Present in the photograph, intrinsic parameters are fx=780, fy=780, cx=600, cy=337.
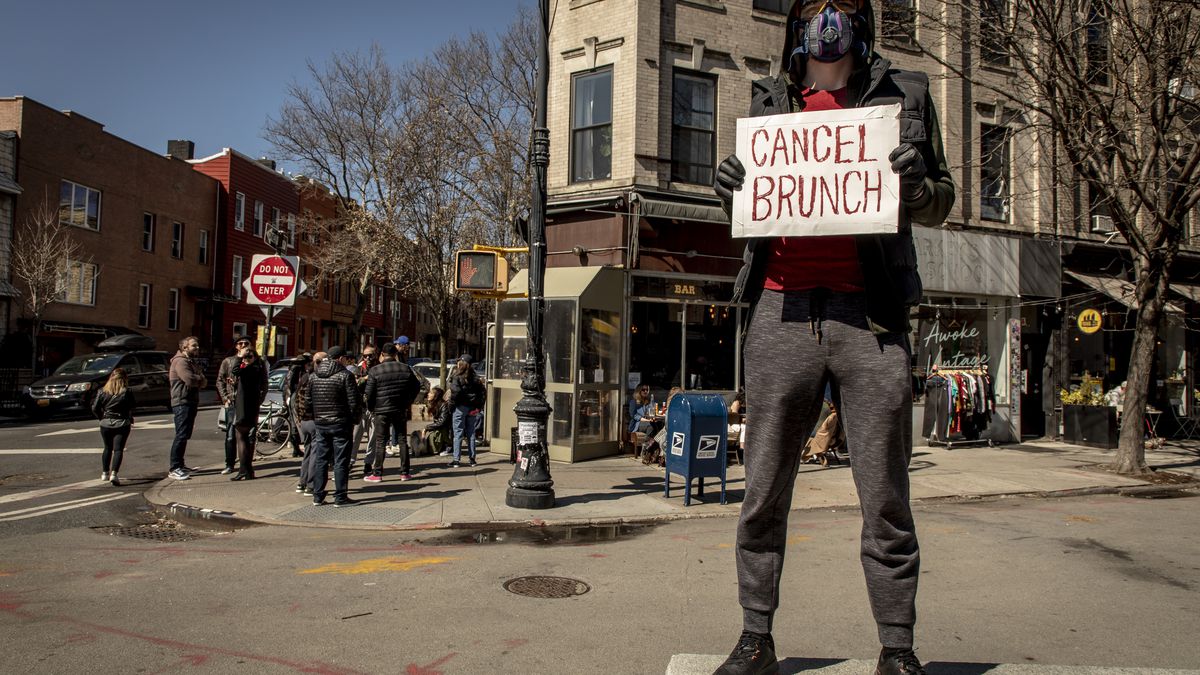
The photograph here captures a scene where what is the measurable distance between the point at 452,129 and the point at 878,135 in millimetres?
22054

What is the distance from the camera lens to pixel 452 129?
2323cm

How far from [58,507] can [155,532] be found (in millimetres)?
1989

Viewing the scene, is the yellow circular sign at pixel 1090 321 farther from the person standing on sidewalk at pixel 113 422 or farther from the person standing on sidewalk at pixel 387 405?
the person standing on sidewalk at pixel 113 422

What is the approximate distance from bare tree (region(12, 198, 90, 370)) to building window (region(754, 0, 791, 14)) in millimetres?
22214

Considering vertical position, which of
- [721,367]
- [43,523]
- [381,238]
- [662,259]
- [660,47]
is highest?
[660,47]

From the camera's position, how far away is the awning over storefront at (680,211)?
544 inches

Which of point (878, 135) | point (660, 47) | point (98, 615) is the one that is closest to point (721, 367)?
point (660, 47)

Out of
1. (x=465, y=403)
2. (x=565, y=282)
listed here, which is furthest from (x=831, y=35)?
(x=565, y=282)

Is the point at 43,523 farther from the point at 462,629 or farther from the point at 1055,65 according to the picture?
the point at 1055,65

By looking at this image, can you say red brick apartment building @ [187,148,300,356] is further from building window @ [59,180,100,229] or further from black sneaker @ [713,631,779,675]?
black sneaker @ [713,631,779,675]

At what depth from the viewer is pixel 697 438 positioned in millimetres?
9227

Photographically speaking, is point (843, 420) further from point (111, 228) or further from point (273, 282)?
point (111, 228)

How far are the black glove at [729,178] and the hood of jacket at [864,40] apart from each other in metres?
0.43

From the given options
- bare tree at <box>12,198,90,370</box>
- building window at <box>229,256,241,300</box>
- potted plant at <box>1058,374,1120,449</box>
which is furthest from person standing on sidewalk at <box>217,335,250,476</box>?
building window at <box>229,256,241,300</box>
